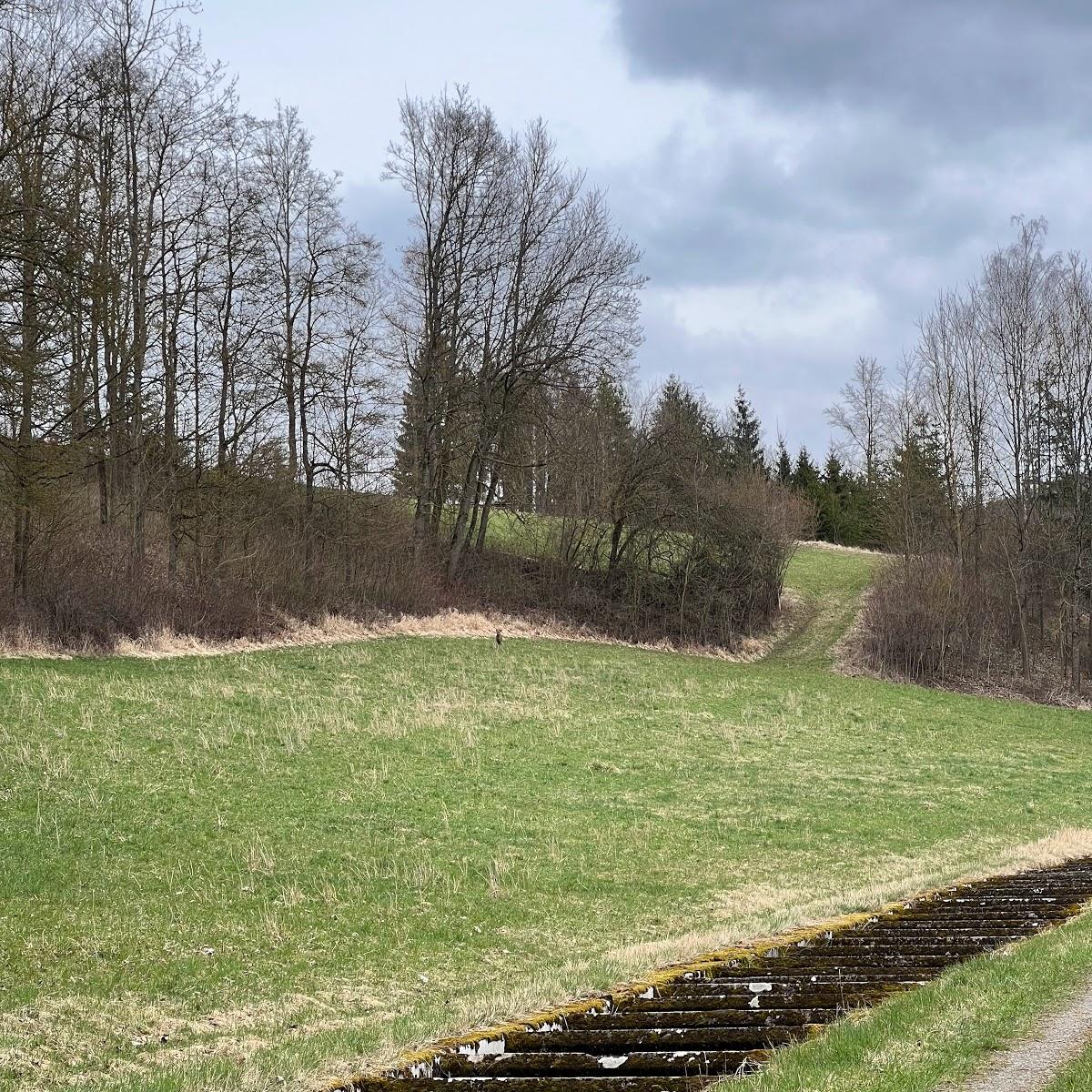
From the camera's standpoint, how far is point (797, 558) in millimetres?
60844

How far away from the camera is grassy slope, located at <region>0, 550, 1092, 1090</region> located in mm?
8555

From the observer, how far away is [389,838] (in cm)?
1423

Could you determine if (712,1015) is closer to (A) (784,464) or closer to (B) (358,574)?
(B) (358,574)

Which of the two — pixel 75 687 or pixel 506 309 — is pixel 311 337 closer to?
pixel 506 309

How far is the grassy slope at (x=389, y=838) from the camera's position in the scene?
8555mm

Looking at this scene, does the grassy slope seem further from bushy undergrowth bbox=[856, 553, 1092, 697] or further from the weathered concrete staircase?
bushy undergrowth bbox=[856, 553, 1092, 697]

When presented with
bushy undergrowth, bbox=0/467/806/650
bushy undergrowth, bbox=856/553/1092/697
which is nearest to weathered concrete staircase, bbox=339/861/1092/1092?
bushy undergrowth, bbox=0/467/806/650

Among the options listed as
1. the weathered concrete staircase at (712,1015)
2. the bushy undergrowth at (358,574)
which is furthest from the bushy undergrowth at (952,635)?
the weathered concrete staircase at (712,1015)

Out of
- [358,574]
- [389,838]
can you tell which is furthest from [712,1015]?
[358,574]

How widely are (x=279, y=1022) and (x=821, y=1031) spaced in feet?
15.0

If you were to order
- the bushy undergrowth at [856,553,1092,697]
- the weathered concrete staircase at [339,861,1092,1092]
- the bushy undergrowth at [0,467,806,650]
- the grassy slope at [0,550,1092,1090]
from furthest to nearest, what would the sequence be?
the bushy undergrowth at [856,553,1092,697] → the bushy undergrowth at [0,467,806,650] → the grassy slope at [0,550,1092,1090] → the weathered concrete staircase at [339,861,1092,1092]

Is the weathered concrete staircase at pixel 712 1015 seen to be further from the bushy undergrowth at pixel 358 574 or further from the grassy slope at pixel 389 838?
the bushy undergrowth at pixel 358 574

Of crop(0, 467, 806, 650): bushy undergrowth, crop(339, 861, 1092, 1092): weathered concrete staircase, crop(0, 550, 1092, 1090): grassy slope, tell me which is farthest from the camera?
crop(0, 467, 806, 650): bushy undergrowth

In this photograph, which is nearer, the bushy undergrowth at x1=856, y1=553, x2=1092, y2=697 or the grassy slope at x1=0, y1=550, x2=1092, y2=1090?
the grassy slope at x1=0, y1=550, x2=1092, y2=1090
